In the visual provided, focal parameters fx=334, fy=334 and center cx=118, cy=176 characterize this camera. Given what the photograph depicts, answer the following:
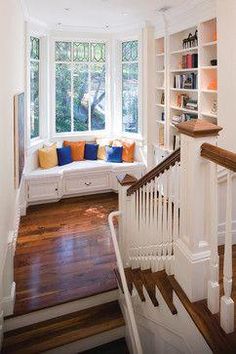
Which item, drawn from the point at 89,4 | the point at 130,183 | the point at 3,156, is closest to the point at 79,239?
the point at 130,183

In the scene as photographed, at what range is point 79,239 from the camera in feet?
15.7

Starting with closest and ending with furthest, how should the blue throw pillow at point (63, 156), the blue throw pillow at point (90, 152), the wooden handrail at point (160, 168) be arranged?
the wooden handrail at point (160, 168) → the blue throw pillow at point (63, 156) → the blue throw pillow at point (90, 152)

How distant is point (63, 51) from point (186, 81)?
2.85 meters

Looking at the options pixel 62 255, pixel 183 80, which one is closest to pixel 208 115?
pixel 183 80

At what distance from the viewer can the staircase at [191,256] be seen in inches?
64.9

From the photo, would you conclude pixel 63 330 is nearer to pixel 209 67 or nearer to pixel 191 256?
pixel 191 256

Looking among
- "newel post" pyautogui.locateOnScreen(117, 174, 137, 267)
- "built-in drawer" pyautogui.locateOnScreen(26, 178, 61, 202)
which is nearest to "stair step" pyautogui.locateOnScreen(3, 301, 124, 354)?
"newel post" pyautogui.locateOnScreen(117, 174, 137, 267)

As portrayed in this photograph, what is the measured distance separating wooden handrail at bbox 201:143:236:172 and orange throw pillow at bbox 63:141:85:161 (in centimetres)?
522

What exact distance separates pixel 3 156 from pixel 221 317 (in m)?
1.82

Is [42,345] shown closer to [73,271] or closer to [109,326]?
[109,326]

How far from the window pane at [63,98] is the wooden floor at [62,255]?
175cm

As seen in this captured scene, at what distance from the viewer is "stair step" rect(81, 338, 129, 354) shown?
3283 mm

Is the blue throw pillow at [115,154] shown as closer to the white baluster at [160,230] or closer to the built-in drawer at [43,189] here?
the built-in drawer at [43,189]

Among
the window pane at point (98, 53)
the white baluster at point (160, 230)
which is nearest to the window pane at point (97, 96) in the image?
the window pane at point (98, 53)
